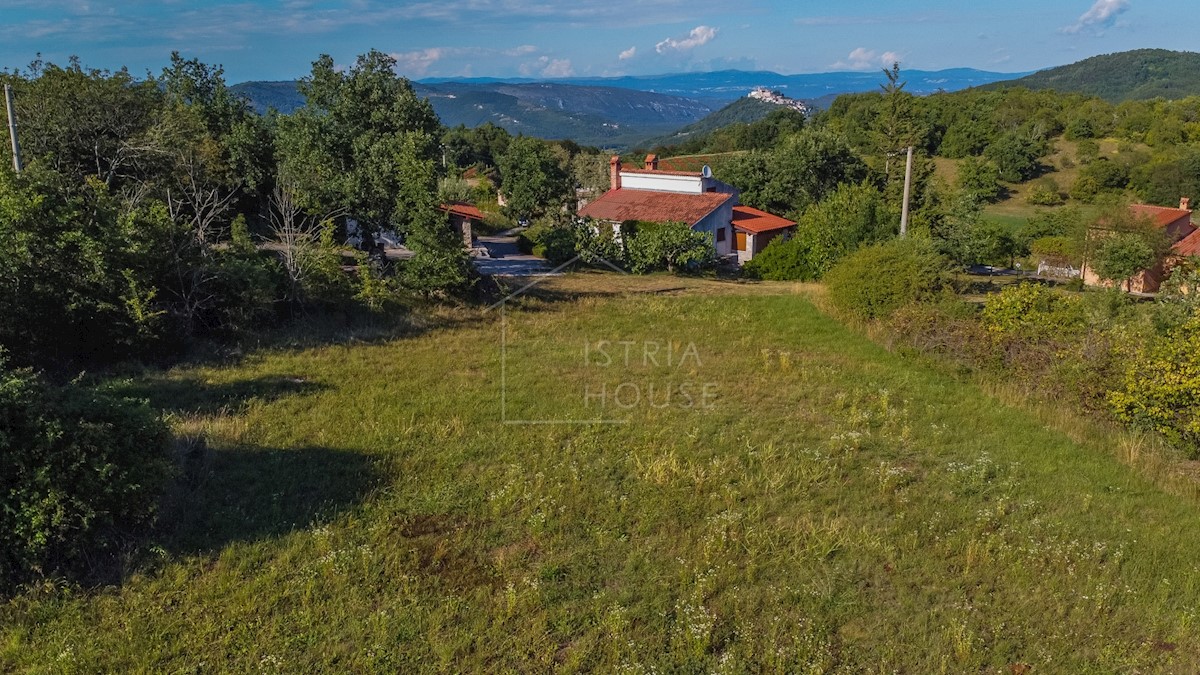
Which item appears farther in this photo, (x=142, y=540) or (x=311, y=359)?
(x=311, y=359)

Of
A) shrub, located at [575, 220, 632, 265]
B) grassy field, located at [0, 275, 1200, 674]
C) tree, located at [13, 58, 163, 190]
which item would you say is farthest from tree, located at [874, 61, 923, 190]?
tree, located at [13, 58, 163, 190]

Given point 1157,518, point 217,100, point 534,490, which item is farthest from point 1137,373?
point 217,100

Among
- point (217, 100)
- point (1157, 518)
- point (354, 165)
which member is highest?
point (217, 100)

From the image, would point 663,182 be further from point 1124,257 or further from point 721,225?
point 1124,257

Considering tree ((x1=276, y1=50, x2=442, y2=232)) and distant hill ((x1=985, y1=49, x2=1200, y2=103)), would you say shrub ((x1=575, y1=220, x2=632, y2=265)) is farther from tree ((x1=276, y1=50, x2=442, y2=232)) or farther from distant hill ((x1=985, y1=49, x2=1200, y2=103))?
distant hill ((x1=985, y1=49, x2=1200, y2=103))

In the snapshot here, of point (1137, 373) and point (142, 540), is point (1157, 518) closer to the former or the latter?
point (1137, 373)

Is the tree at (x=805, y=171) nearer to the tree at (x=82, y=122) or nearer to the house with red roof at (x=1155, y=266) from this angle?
the house with red roof at (x=1155, y=266)
